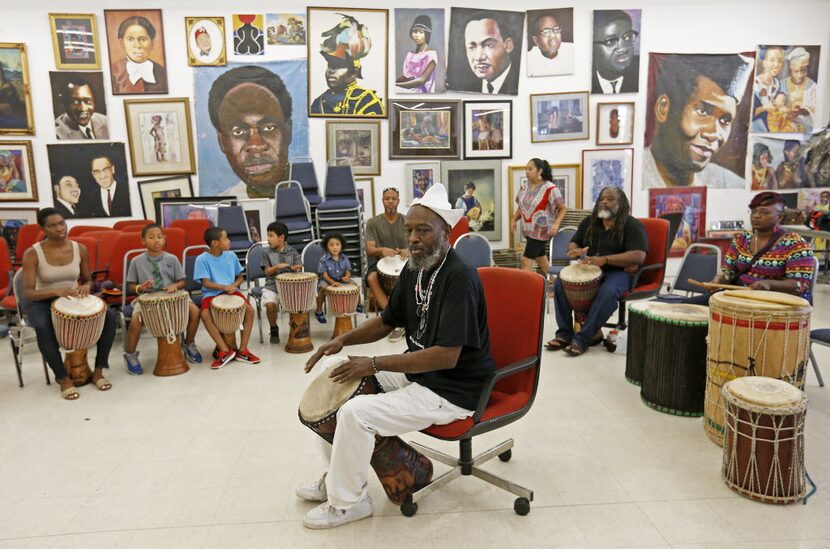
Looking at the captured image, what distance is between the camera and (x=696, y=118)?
8742 millimetres

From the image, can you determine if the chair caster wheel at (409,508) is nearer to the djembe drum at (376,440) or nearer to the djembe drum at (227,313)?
the djembe drum at (376,440)

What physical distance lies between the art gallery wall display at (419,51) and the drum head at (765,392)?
6520 mm

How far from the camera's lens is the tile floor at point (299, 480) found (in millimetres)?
2512

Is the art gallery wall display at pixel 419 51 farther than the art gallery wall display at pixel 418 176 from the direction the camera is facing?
No

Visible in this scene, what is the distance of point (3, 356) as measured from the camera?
5.29 m

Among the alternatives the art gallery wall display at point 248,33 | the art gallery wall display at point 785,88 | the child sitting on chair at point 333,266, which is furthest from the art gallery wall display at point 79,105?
the art gallery wall display at point 785,88

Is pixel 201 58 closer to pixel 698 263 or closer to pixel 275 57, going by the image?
pixel 275 57

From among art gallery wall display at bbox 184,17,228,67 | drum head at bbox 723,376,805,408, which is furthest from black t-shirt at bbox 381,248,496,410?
art gallery wall display at bbox 184,17,228,67

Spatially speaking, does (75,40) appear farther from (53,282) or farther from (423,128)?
(53,282)

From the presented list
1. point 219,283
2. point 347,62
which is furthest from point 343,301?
point 347,62

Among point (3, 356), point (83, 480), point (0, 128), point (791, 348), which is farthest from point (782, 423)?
point (0, 128)

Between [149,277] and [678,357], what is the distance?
4.13m

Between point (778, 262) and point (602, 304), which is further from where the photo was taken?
point (602, 304)

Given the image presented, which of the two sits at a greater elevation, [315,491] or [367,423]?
[367,423]
